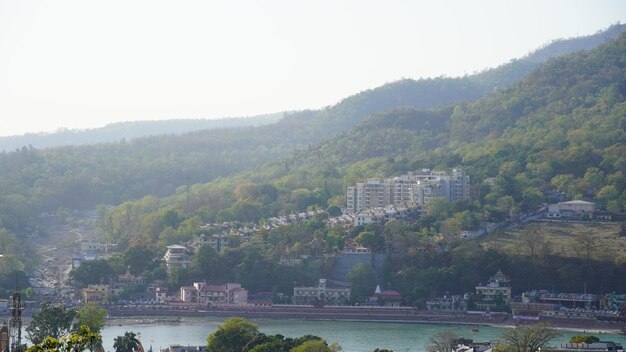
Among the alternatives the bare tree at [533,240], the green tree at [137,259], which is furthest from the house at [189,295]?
the bare tree at [533,240]

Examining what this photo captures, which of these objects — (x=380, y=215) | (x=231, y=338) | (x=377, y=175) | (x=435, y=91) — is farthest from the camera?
(x=435, y=91)

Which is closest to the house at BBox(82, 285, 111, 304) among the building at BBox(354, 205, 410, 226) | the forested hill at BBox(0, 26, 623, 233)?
the building at BBox(354, 205, 410, 226)

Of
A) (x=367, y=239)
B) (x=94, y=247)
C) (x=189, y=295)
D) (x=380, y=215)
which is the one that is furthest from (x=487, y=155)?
(x=189, y=295)

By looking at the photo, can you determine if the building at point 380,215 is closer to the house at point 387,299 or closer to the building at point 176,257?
the building at point 176,257

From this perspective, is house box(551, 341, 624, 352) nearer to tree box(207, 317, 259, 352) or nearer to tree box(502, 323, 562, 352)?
tree box(502, 323, 562, 352)

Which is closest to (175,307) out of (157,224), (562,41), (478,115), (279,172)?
(157,224)

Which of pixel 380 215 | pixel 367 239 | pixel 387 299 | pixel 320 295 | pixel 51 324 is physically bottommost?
pixel 51 324

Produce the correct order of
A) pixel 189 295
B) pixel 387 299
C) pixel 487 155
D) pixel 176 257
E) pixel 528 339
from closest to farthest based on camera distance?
1. pixel 528 339
2. pixel 387 299
3. pixel 189 295
4. pixel 176 257
5. pixel 487 155

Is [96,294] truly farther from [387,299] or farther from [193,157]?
[193,157]
